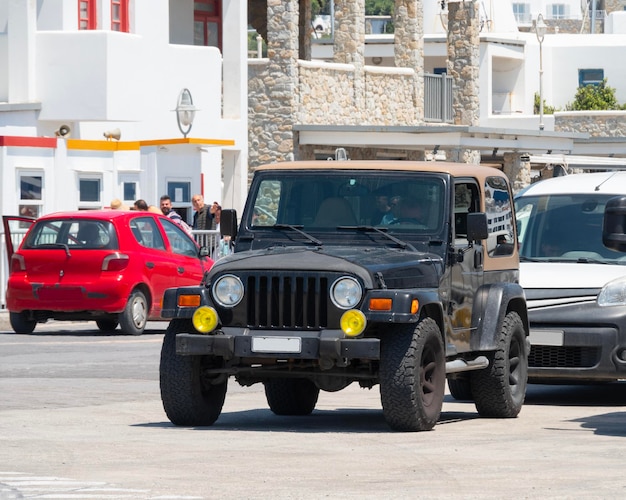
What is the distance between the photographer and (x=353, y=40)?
48375 mm

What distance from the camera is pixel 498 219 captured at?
14805mm

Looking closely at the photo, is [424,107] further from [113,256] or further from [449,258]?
[449,258]

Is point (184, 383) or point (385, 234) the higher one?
point (385, 234)

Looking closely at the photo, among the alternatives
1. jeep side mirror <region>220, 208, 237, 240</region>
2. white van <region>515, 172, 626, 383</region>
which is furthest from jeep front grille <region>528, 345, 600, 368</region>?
jeep side mirror <region>220, 208, 237, 240</region>

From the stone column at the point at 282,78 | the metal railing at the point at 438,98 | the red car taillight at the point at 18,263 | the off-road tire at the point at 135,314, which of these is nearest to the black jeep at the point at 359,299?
the off-road tire at the point at 135,314

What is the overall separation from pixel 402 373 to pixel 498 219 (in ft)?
9.04

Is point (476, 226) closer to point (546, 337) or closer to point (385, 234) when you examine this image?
point (385, 234)

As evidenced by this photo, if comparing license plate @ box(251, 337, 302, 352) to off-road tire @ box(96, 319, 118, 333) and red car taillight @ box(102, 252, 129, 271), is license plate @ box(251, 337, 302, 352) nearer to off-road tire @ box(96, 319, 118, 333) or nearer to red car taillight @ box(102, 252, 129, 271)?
red car taillight @ box(102, 252, 129, 271)

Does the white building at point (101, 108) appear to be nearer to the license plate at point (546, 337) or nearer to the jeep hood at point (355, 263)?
the license plate at point (546, 337)

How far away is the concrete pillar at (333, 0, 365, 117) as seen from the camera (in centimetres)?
4791

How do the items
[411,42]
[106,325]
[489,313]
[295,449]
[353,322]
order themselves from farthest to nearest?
[411,42] < [106,325] < [489,313] < [353,322] < [295,449]

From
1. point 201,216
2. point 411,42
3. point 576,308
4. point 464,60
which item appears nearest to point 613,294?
point 576,308

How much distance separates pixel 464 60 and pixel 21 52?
20.7 m

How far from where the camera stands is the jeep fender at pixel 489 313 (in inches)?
546
